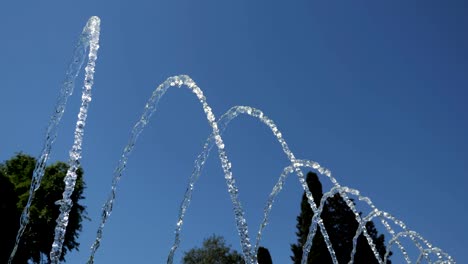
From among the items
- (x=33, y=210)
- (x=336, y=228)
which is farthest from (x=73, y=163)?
(x=336, y=228)

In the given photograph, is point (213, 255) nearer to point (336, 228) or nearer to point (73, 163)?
point (336, 228)

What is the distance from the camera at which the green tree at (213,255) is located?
209ft

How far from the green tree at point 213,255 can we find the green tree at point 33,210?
24386 millimetres

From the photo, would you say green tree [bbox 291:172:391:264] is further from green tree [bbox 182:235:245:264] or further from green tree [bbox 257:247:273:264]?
green tree [bbox 182:235:245:264]

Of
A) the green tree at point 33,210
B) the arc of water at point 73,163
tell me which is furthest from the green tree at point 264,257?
the arc of water at point 73,163

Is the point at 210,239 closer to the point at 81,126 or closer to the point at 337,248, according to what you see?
the point at 337,248

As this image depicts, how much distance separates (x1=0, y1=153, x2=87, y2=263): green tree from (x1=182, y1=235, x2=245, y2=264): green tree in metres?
24.4

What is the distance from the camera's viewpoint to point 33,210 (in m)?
37.4

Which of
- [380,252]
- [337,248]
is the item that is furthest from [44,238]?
[380,252]

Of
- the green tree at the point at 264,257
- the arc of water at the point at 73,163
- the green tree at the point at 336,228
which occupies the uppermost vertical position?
the green tree at the point at 336,228

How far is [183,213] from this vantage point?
545 inches

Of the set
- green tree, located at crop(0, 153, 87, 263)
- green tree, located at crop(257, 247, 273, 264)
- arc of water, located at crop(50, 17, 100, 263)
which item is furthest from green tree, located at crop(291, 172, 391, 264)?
arc of water, located at crop(50, 17, 100, 263)

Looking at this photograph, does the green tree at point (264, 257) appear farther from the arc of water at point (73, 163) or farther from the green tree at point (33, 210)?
the arc of water at point (73, 163)

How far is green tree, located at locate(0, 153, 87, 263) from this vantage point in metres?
30.5
